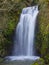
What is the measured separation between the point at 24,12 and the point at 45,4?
4.69 ft

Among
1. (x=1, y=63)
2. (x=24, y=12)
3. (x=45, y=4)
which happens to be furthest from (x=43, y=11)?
(x=1, y=63)

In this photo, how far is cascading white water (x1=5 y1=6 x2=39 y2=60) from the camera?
1430 cm

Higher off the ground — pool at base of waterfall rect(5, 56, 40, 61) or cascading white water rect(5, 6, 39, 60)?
cascading white water rect(5, 6, 39, 60)

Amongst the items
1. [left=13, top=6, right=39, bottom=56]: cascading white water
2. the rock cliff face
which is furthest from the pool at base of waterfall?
[left=13, top=6, right=39, bottom=56]: cascading white water

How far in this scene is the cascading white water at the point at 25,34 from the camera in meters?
14.3

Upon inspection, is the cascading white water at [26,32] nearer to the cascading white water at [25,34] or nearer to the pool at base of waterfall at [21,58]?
the cascading white water at [25,34]

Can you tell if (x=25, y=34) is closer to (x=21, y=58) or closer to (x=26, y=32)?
(x=26, y=32)

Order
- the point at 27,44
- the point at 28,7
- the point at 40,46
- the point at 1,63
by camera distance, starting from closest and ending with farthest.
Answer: the point at 1,63 → the point at 40,46 → the point at 27,44 → the point at 28,7

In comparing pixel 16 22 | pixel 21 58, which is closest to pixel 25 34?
pixel 16 22

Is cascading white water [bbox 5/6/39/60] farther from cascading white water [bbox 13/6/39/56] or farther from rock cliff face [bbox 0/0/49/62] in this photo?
rock cliff face [bbox 0/0/49/62]

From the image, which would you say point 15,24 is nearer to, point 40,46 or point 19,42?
point 19,42

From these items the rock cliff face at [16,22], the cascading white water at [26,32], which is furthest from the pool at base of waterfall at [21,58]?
the cascading white water at [26,32]

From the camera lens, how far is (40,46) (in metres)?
13.5

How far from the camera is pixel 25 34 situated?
1460cm
